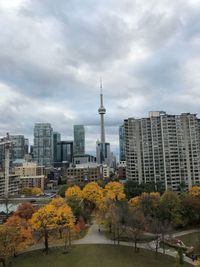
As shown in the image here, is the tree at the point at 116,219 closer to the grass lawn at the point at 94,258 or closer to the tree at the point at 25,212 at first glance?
the grass lawn at the point at 94,258

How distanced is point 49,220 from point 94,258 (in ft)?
33.8

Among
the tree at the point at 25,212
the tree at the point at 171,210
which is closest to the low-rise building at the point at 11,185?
the tree at the point at 25,212

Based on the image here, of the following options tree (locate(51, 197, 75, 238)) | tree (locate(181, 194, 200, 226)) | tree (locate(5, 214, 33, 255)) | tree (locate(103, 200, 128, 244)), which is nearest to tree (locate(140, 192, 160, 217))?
tree (locate(181, 194, 200, 226))

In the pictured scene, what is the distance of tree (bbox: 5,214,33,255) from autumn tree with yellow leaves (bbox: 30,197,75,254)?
1.65m

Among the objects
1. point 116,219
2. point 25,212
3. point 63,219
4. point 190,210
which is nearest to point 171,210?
point 190,210

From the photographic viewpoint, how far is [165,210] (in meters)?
63.0

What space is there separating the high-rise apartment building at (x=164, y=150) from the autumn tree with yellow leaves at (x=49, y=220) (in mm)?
71116

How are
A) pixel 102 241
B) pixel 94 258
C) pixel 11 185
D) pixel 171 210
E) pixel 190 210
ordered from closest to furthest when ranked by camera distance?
pixel 94 258 < pixel 102 241 < pixel 171 210 < pixel 190 210 < pixel 11 185

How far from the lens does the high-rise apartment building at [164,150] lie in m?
117

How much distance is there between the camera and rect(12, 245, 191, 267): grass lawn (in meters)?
42.1

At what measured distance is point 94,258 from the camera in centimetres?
4375

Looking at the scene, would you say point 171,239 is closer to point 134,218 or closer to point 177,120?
point 134,218

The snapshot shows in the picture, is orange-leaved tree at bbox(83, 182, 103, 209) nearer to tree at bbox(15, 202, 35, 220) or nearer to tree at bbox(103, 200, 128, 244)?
tree at bbox(103, 200, 128, 244)

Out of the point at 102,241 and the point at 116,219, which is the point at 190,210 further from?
the point at 102,241
